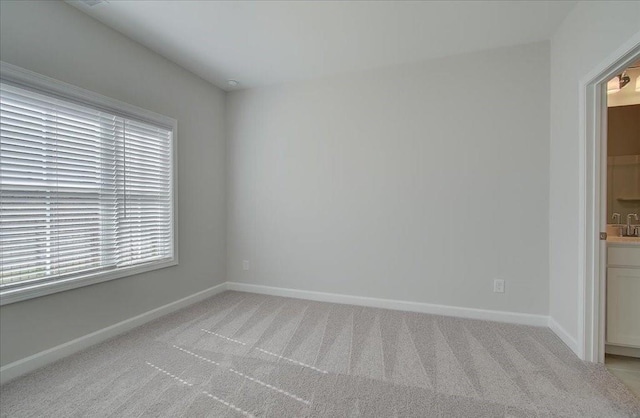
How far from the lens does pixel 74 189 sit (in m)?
2.19

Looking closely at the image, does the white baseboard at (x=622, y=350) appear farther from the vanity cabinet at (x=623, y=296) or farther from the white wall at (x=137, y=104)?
the white wall at (x=137, y=104)

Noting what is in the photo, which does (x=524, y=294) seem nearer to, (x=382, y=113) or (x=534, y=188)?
(x=534, y=188)

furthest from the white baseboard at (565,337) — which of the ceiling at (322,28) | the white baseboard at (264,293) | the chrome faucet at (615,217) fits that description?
the ceiling at (322,28)

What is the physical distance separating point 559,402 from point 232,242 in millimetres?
3485

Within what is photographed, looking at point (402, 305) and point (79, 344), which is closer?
point (79, 344)

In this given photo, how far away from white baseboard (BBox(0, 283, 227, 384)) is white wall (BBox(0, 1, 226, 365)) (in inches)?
1.6

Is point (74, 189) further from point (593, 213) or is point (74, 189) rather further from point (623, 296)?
point (623, 296)

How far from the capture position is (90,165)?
2.29 m

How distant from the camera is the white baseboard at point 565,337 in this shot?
2.10 m

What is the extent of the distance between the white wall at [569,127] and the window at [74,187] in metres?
3.69

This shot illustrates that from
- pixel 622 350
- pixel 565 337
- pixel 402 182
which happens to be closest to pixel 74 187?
pixel 402 182

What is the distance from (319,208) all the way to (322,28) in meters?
1.86

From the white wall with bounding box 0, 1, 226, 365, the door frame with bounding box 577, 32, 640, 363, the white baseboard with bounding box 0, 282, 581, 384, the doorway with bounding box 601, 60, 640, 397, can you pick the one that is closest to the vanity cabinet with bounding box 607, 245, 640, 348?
the doorway with bounding box 601, 60, 640, 397

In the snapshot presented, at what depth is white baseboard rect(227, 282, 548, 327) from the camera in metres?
2.69
